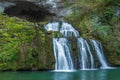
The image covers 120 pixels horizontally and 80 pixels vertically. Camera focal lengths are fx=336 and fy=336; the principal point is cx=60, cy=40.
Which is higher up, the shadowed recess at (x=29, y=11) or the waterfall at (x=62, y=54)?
the shadowed recess at (x=29, y=11)

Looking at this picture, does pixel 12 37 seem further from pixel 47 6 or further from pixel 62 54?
pixel 47 6

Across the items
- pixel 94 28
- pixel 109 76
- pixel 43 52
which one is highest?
pixel 94 28

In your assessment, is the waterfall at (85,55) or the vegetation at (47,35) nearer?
the vegetation at (47,35)

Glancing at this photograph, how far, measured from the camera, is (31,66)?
19047 millimetres

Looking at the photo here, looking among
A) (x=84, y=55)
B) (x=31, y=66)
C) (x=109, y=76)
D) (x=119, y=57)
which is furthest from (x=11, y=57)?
(x=119, y=57)

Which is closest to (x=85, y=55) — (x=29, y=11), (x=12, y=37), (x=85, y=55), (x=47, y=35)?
(x=85, y=55)

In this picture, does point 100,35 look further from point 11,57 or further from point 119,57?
A: point 11,57

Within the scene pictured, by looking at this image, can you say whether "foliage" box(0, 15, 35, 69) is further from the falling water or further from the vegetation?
the falling water

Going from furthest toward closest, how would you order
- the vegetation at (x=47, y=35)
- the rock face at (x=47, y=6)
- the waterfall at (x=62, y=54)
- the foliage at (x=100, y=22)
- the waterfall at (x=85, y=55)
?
the rock face at (x=47, y=6)
the foliage at (x=100, y=22)
the waterfall at (x=85, y=55)
the waterfall at (x=62, y=54)
the vegetation at (x=47, y=35)

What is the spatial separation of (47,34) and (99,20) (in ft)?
15.4

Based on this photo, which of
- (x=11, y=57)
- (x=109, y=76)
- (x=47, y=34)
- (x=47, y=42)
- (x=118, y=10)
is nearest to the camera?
(x=109, y=76)

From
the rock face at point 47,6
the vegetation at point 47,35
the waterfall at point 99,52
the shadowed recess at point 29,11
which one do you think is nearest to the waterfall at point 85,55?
the waterfall at point 99,52

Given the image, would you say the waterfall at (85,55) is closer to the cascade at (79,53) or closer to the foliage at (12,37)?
the cascade at (79,53)

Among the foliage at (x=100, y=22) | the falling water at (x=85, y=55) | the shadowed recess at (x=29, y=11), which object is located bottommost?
the falling water at (x=85, y=55)
